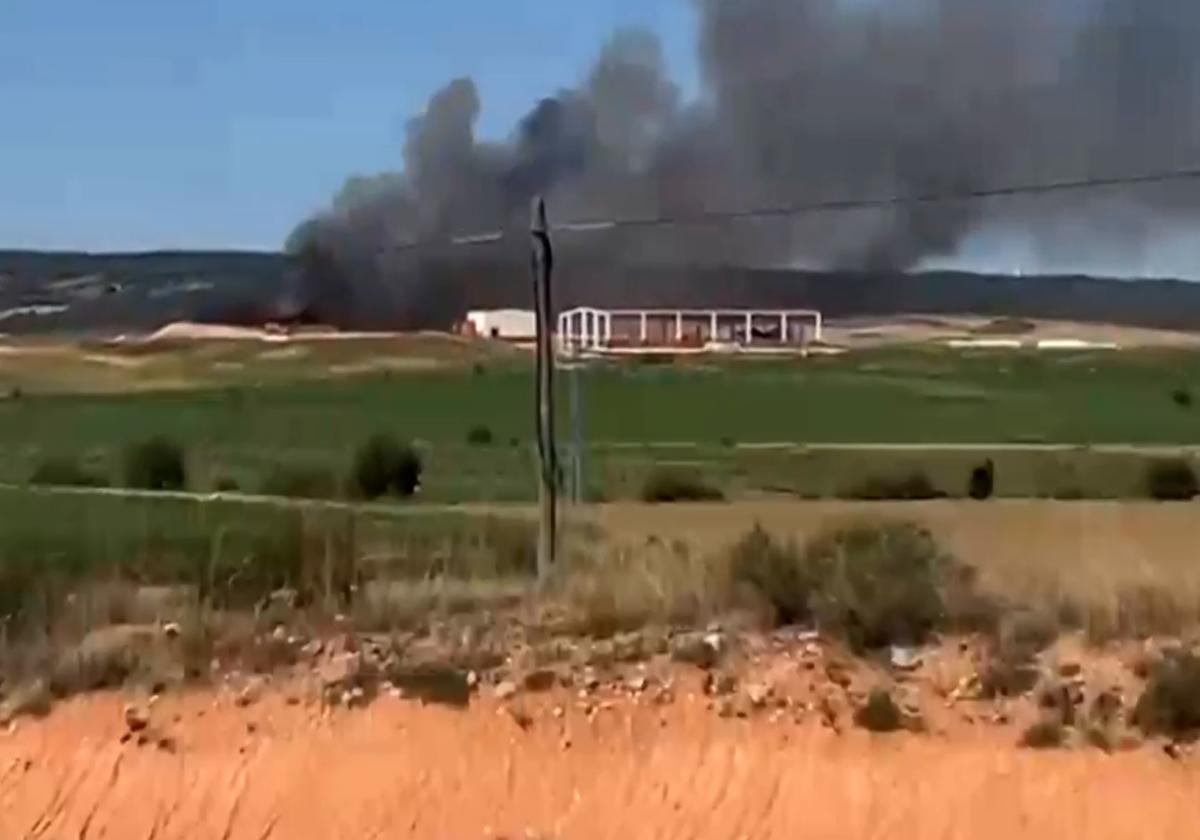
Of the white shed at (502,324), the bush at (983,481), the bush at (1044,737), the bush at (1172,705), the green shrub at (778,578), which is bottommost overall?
the bush at (983,481)

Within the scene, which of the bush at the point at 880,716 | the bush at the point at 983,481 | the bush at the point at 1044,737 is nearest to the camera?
the bush at the point at 1044,737

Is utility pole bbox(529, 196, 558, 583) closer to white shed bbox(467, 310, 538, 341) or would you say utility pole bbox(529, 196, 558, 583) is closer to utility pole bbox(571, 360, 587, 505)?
utility pole bbox(571, 360, 587, 505)

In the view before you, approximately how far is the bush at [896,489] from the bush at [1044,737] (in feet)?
71.8

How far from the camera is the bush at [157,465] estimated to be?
31.2m

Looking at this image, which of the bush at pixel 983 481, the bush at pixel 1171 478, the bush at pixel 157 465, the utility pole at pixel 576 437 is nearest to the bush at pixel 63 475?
the bush at pixel 157 465

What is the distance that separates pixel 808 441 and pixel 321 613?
23.6 meters

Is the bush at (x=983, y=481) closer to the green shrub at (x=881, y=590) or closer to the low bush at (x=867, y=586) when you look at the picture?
the low bush at (x=867, y=586)

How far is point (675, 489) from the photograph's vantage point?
106ft

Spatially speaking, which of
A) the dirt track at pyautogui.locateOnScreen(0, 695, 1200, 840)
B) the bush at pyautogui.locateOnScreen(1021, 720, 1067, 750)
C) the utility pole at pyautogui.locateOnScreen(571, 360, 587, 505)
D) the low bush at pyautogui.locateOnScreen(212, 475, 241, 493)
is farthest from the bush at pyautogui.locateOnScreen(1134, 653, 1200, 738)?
the low bush at pyautogui.locateOnScreen(212, 475, 241, 493)

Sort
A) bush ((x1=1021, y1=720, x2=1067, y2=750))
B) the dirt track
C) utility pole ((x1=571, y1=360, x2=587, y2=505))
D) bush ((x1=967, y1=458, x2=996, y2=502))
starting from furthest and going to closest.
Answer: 1. bush ((x1=967, y1=458, x2=996, y2=502))
2. utility pole ((x1=571, y1=360, x2=587, y2=505))
3. bush ((x1=1021, y1=720, x2=1067, y2=750))
4. the dirt track

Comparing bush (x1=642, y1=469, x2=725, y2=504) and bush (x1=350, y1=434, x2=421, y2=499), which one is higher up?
bush (x1=350, y1=434, x2=421, y2=499)

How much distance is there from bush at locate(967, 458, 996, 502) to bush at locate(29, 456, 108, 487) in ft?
46.5

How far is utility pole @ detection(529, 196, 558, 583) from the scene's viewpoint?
615 inches

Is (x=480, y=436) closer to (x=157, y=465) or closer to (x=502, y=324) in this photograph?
(x=157, y=465)
